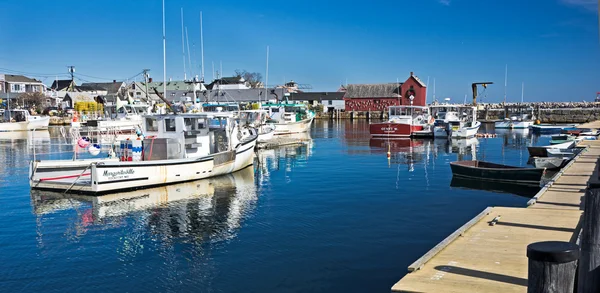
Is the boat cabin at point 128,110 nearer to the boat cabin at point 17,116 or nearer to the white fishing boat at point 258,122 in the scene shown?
the white fishing boat at point 258,122

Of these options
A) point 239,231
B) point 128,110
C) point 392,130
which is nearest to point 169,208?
point 239,231

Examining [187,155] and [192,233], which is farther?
[187,155]

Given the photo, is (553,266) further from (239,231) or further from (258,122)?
(258,122)

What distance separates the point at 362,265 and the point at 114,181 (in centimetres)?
1380

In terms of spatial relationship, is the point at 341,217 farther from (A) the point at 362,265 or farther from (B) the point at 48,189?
(B) the point at 48,189

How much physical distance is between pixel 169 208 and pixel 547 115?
90785 mm

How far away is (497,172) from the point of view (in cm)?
2353

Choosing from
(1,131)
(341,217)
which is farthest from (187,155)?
(1,131)

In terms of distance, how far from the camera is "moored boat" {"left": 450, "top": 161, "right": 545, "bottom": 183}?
22.9 meters

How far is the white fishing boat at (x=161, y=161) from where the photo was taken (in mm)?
22312

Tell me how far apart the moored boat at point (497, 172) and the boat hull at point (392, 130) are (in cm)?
2880

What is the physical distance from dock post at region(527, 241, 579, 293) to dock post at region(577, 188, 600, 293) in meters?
0.43

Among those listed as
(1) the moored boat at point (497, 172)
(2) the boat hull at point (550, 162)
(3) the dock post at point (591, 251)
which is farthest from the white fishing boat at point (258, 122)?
(3) the dock post at point (591, 251)

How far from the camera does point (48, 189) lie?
2289 centimetres
